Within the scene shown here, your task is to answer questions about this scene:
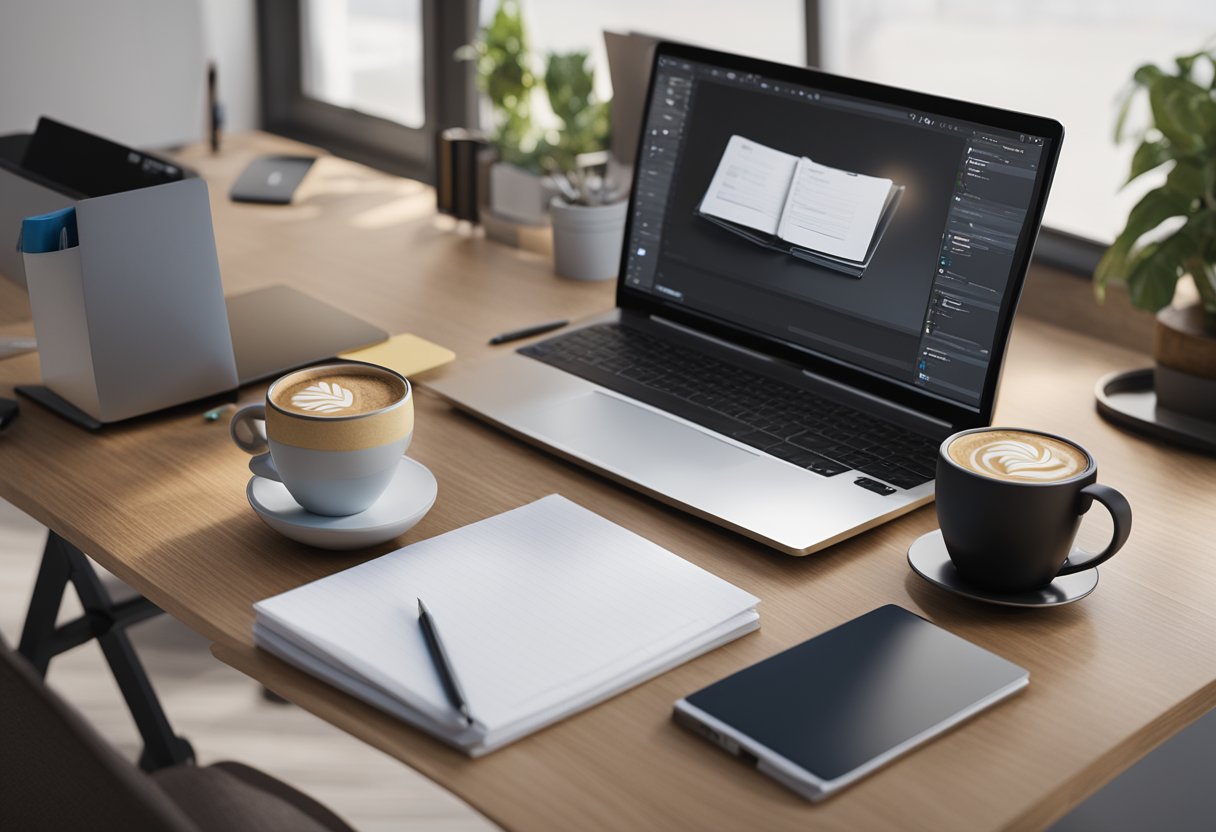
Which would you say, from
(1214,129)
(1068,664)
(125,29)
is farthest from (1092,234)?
(125,29)

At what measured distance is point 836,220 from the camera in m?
1.22

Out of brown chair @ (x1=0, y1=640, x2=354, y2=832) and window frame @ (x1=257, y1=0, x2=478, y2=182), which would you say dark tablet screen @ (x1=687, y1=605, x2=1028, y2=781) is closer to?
brown chair @ (x1=0, y1=640, x2=354, y2=832)

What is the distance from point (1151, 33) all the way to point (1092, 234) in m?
0.26

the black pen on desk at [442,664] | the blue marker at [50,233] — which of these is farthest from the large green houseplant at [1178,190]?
the blue marker at [50,233]

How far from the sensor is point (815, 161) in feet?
4.09

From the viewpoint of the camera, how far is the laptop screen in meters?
1.12

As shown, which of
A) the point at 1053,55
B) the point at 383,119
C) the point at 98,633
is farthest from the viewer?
the point at 383,119

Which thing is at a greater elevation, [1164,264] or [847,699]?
[1164,264]

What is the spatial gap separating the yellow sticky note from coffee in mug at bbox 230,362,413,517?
0.27 metres

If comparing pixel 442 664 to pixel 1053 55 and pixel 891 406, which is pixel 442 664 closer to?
pixel 891 406

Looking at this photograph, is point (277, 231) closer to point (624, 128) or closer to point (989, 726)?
point (624, 128)

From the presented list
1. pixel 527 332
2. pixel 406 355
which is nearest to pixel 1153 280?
pixel 527 332

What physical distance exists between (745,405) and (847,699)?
45cm

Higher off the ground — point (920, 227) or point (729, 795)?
point (920, 227)
